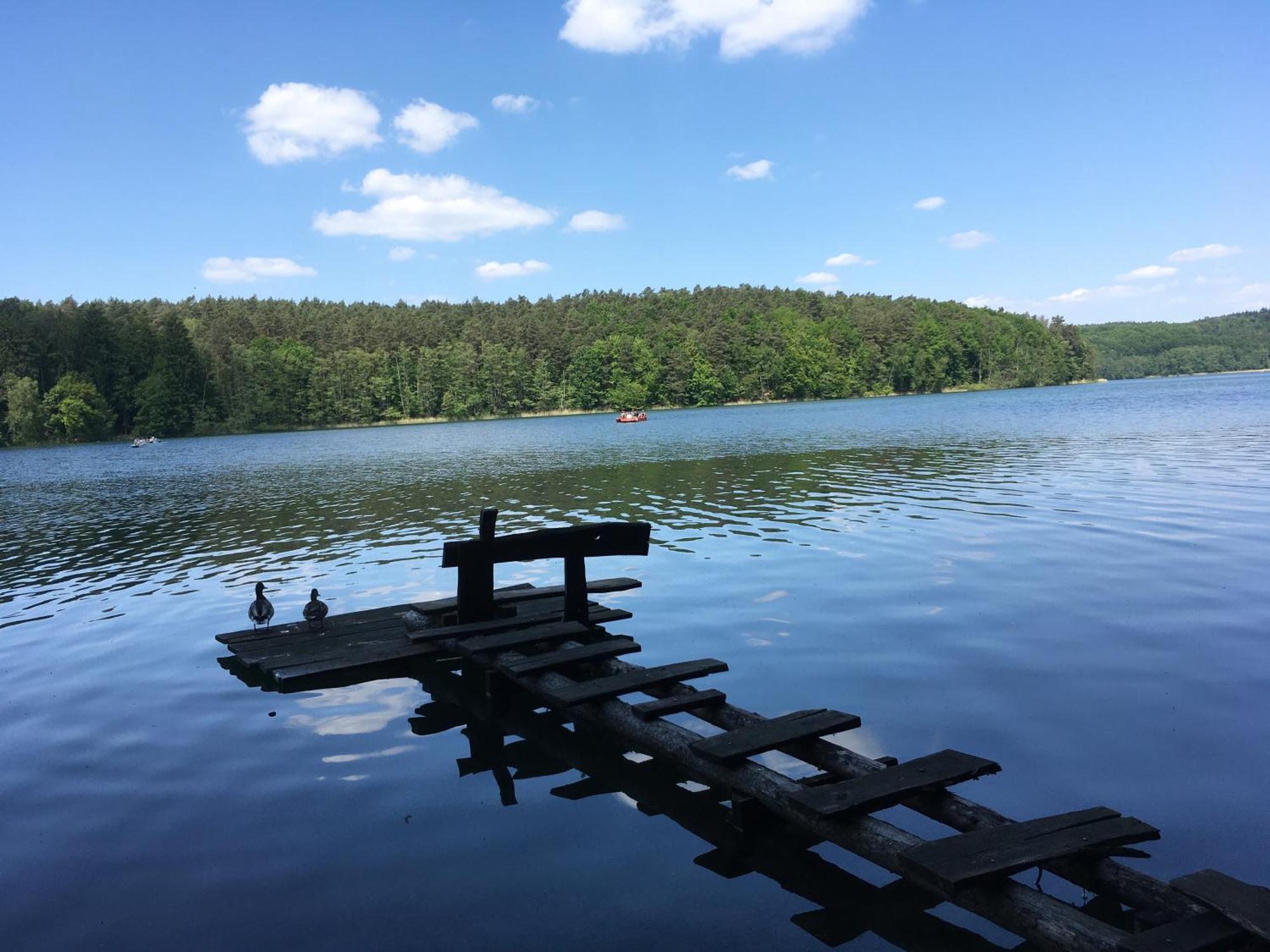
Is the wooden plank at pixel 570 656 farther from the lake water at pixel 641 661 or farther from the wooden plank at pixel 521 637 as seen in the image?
the lake water at pixel 641 661

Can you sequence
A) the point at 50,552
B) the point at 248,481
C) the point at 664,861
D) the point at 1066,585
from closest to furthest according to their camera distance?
the point at 664,861
the point at 1066,585
the point at 50,552
the point at 248,481

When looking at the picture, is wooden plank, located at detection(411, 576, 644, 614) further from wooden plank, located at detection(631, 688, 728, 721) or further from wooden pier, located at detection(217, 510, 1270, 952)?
wooden plank, located at detection(631, 688, 728, 721)

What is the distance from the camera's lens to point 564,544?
35.7ft

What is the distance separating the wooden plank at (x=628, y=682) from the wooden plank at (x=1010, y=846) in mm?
3457

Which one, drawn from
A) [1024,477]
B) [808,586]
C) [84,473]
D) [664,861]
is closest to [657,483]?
[1024,477]

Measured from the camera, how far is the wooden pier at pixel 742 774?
14.9ft

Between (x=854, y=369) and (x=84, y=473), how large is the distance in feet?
498

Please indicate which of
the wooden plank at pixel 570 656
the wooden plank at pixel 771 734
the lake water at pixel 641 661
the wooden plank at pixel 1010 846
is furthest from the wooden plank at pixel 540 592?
the wooden plank at pixel 1010 846

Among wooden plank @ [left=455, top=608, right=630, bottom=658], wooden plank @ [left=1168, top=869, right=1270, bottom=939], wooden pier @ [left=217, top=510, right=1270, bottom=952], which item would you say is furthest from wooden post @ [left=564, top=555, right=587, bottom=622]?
wooden plank @ [left=1168, top=869, right=1270, bottom=939]

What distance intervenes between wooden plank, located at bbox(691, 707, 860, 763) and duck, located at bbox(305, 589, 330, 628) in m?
6.84

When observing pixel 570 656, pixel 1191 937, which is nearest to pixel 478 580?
pixel 570 656

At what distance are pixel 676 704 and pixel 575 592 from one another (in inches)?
148

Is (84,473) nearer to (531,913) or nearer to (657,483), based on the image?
(657,483)

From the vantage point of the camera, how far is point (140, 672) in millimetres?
11156
